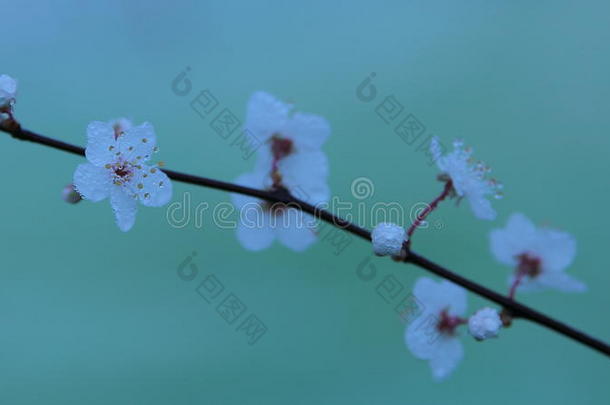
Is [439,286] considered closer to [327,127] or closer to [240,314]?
[327,127]

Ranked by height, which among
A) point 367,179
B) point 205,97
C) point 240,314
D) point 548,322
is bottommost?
point 548,322

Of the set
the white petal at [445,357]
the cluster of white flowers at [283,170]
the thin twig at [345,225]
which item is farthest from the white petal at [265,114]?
the white petal at [445,357]

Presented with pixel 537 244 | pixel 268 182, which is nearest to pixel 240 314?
pixel 268 182

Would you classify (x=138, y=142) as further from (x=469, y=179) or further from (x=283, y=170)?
(x=469, y=179)

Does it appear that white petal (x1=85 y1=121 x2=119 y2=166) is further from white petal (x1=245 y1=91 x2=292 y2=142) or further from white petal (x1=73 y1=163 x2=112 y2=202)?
white petal (x1=245 y1=91 x2=292 y2=142)

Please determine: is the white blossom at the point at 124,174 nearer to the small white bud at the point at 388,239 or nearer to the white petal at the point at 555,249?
the small white bud at the point at 388,239

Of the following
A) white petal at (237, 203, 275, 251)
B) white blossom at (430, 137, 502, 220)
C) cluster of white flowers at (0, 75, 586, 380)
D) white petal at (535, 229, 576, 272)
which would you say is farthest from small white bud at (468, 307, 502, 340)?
white petal at (237, 203, 275, 251)
